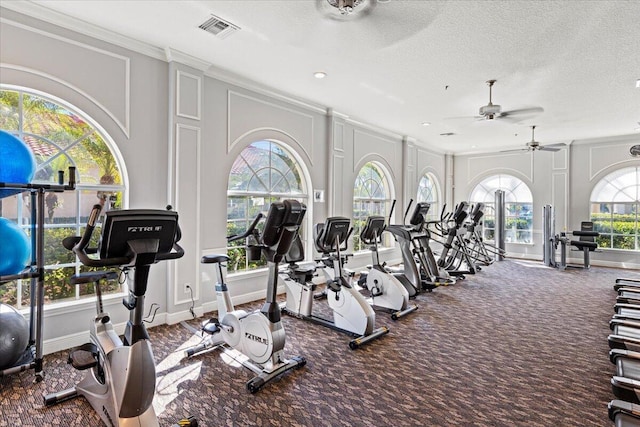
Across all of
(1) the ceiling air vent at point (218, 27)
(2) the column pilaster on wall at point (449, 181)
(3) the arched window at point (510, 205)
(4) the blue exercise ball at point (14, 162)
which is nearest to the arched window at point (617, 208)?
Answer: (3) the arched window at point (510, 205)

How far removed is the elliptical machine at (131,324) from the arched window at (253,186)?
266cm

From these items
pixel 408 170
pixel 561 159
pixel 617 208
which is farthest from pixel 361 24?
pixel 617 208

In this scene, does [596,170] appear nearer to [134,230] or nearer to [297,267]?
[297,267]

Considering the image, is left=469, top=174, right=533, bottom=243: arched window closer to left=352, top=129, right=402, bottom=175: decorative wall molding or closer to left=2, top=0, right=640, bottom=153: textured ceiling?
left=352, top=129, right=402, bottom=175: decorative wall molding

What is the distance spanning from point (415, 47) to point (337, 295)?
9.11 feet

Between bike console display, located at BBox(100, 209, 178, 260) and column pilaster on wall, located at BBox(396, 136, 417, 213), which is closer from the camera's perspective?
bike console display, located at BBox(100, 209, 178, 260)

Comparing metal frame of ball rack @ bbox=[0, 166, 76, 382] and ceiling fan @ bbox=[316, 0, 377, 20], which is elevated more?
ceiling fan @ bbox=[316, 0, 377, 20]

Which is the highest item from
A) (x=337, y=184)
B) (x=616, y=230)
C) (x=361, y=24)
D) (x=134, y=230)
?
(x=361, y=24)

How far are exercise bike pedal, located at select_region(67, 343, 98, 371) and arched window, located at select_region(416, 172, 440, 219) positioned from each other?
27.5 feet

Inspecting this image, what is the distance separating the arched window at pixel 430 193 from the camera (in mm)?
9520

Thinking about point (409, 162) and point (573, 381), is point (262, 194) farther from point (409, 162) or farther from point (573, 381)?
point (409, 162)

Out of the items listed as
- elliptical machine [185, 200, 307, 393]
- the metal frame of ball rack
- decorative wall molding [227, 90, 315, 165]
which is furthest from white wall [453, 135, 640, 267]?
the metal frame of ball rack

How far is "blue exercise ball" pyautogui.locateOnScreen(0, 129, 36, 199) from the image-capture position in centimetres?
237

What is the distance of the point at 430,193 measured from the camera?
32.8ft
